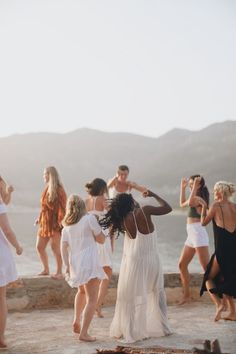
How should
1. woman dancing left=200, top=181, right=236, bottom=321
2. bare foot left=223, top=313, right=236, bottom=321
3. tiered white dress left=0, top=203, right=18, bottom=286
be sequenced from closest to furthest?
1. tiered white dress left=0, top=203, right=18, bottom=286
2. woman dancing left=200, top=181, right=236, bottom=321
3. bare foot left=223, top=313, right=236, bottom=321

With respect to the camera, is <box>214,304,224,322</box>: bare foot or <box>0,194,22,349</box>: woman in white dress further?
<box>214,304,224,322</box>: bare foot

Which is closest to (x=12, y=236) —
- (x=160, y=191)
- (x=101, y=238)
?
(x=101, y=238)

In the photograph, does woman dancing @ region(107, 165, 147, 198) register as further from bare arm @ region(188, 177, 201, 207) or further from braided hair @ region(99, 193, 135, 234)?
braided hair @ region(99, 193, 135, 234)

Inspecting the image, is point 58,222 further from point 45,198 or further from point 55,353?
point 55,353

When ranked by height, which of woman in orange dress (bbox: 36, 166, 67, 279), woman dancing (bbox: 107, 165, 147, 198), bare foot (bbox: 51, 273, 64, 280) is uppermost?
woman dancing (bbox: 107, 165, 147, 198)

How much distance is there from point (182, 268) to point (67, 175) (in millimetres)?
170882

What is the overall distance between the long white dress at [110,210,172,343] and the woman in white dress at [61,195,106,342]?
29 cm

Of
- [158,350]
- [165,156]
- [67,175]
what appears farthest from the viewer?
[165,156]

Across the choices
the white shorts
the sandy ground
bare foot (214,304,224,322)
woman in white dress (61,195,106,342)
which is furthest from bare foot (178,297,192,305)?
woman in white dress (61,195,106,342)

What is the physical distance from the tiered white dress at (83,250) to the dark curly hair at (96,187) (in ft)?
3.04

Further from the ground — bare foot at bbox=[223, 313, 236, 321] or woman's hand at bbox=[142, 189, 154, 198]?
woman's hand at bbox=[142, 189, 154, 198]

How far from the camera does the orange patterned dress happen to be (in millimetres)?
8359

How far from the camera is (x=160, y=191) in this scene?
150875 millimetres

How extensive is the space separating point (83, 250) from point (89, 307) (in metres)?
0.59
